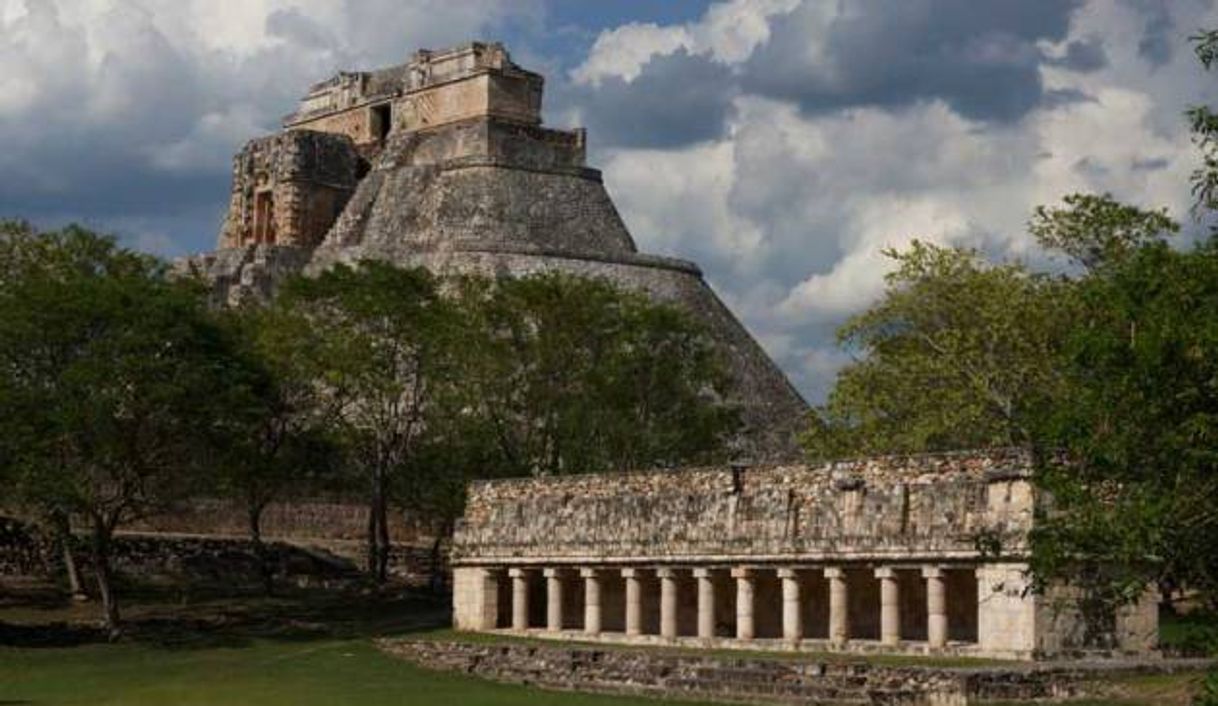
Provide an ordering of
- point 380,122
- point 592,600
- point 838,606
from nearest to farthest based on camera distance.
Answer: point 838,606 → point 592,600 → point 380,122

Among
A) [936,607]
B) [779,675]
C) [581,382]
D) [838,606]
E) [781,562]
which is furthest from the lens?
[581,382]

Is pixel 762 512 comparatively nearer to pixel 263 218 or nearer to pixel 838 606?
pixel 838 606

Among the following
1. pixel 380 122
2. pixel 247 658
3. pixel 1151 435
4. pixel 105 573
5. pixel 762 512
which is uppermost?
pixel 380 122

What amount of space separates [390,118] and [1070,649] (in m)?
63.3

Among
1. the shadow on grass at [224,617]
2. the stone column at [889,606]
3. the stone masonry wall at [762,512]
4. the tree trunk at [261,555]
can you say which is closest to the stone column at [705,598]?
the stone masonry wall at [762,512]

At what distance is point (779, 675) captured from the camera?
95.2 ft

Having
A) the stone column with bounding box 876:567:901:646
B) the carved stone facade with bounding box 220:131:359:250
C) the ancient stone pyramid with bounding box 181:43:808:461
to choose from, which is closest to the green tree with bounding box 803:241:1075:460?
the stone column with bounding box 876:567:901:646

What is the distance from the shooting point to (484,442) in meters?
50.6

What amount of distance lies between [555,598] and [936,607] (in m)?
→ 11.0

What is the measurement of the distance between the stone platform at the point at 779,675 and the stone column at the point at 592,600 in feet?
10.2

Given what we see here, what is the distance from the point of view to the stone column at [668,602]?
37.7m

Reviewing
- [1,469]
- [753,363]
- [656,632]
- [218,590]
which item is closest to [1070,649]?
[656,632]

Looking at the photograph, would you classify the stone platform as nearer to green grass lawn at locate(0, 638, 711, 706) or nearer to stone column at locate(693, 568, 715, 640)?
green grass lawn at locate(0, 638, 711, 706)

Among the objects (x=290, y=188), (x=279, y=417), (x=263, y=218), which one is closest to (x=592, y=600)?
(x=279, y=417)
